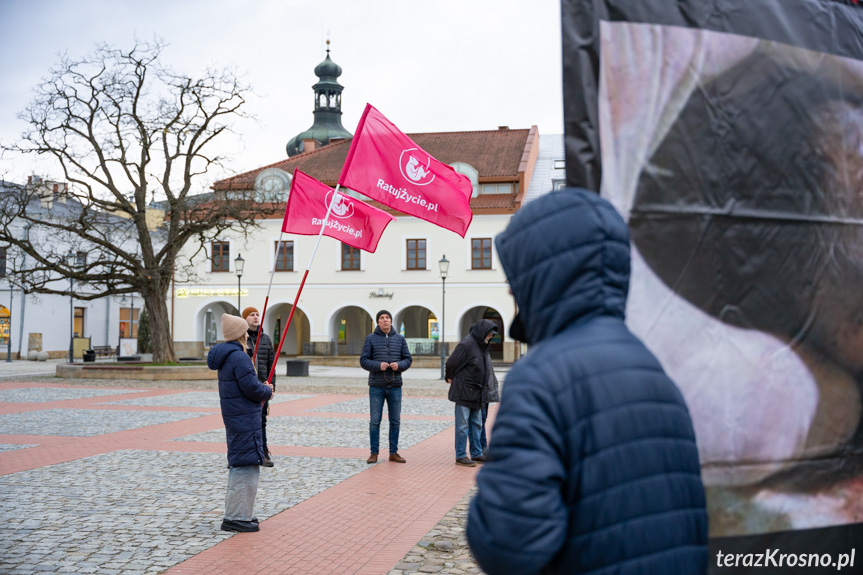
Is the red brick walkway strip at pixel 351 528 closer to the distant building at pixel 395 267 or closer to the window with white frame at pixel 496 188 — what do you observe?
the distant building at pixel 395 267

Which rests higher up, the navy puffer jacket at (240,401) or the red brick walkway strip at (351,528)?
the navy puffer jacket at (240,401)

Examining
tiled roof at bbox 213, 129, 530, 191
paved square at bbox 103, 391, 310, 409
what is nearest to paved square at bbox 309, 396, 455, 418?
paved square at bbox 103, 391, 310, 409

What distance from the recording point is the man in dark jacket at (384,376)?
10156 mm

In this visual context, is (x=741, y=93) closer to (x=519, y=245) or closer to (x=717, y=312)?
(x=717, y=312)

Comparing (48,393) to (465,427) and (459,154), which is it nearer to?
(465,427)

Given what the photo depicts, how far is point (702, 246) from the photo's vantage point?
2684 millimetres

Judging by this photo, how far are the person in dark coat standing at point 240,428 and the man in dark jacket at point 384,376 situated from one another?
350 centimetres

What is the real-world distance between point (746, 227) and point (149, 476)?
25.8 feet

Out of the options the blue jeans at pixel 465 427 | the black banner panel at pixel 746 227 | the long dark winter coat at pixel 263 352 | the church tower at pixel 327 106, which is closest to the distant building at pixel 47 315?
the church tower at pixel 327 106

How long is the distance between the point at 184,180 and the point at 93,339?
31.1 metres

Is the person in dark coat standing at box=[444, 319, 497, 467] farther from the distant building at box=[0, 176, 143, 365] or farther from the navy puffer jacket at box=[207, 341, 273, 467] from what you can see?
the distant building at box=[0, 176, 143, 365]

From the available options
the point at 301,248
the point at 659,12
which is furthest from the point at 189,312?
the point at 659,12

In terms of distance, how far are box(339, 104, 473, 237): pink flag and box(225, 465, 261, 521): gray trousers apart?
307 centimetres

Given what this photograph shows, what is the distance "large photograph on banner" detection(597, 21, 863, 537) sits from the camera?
8.56ft
